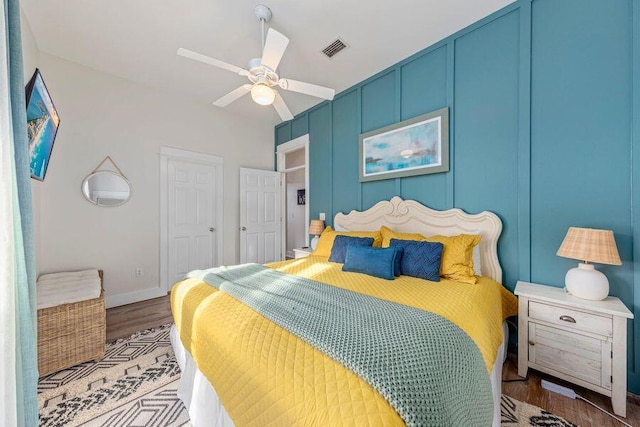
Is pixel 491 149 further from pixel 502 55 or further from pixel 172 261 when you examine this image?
pixel 172 261

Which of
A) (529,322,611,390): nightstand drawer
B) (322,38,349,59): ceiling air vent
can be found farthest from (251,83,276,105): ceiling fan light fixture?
(529,322,611,390): nightstand drawer

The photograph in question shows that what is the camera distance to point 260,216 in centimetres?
462

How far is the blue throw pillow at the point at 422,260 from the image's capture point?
2.03 m

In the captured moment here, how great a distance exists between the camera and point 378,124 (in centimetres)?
318

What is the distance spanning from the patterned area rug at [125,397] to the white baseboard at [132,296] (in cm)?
129

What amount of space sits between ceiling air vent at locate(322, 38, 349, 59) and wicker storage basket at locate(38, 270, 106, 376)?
3.17 meters

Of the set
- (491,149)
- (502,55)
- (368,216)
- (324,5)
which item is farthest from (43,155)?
(502,55)

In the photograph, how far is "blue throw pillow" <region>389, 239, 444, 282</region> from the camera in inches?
80.0

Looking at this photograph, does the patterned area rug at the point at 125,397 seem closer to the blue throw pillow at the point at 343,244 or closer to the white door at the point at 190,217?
the blue throw pillow at the point at 343,244

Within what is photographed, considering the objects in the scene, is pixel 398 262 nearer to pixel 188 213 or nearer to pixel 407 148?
pixel 407 148

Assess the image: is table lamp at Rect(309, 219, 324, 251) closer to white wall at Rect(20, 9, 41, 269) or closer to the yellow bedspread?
the yellow bedspread

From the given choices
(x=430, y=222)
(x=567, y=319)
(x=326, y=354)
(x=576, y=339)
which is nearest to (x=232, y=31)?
(x=430, y=222)

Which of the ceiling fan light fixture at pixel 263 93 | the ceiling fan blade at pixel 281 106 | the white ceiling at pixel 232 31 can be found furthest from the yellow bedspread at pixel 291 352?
the white ceiling at pixel 232 31

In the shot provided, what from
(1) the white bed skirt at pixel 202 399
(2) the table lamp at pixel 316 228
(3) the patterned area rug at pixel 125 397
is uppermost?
(2) the table lamp at pixel 316 228
